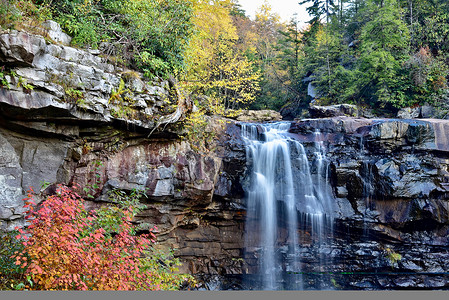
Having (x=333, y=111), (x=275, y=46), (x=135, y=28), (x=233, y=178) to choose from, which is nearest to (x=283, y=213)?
(x=233, y=178)

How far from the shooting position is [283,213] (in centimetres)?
1303

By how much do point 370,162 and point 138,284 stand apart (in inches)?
425

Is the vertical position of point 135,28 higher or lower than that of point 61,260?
higher

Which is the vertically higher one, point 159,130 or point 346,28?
point 346,28

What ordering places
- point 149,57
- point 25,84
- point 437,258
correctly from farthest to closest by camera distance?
point 437,258 → point 149,57 → point 25,84

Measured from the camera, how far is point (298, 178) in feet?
43.6

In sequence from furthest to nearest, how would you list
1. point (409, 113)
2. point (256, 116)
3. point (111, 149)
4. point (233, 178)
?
point (256, 116) → point (409, 113) → point (233, 178) → point (111, 149)

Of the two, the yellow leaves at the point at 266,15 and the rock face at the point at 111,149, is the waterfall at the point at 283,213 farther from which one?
the yellow leaves at the point at 266,15

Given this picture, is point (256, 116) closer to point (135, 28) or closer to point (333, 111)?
point (333, 111)

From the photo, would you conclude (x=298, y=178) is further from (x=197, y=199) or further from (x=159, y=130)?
(x=159, y=130)

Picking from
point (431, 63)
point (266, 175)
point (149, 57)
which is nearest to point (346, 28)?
point (431, 63)

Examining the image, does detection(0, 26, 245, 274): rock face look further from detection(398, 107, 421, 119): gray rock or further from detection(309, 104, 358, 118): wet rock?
detection(398, 107, 421, 119): gray rock

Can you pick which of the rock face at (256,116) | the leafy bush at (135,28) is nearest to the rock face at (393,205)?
the leafy bush at (135,28)

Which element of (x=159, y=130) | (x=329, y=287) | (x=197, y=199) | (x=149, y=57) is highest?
(x=149, y=57)
